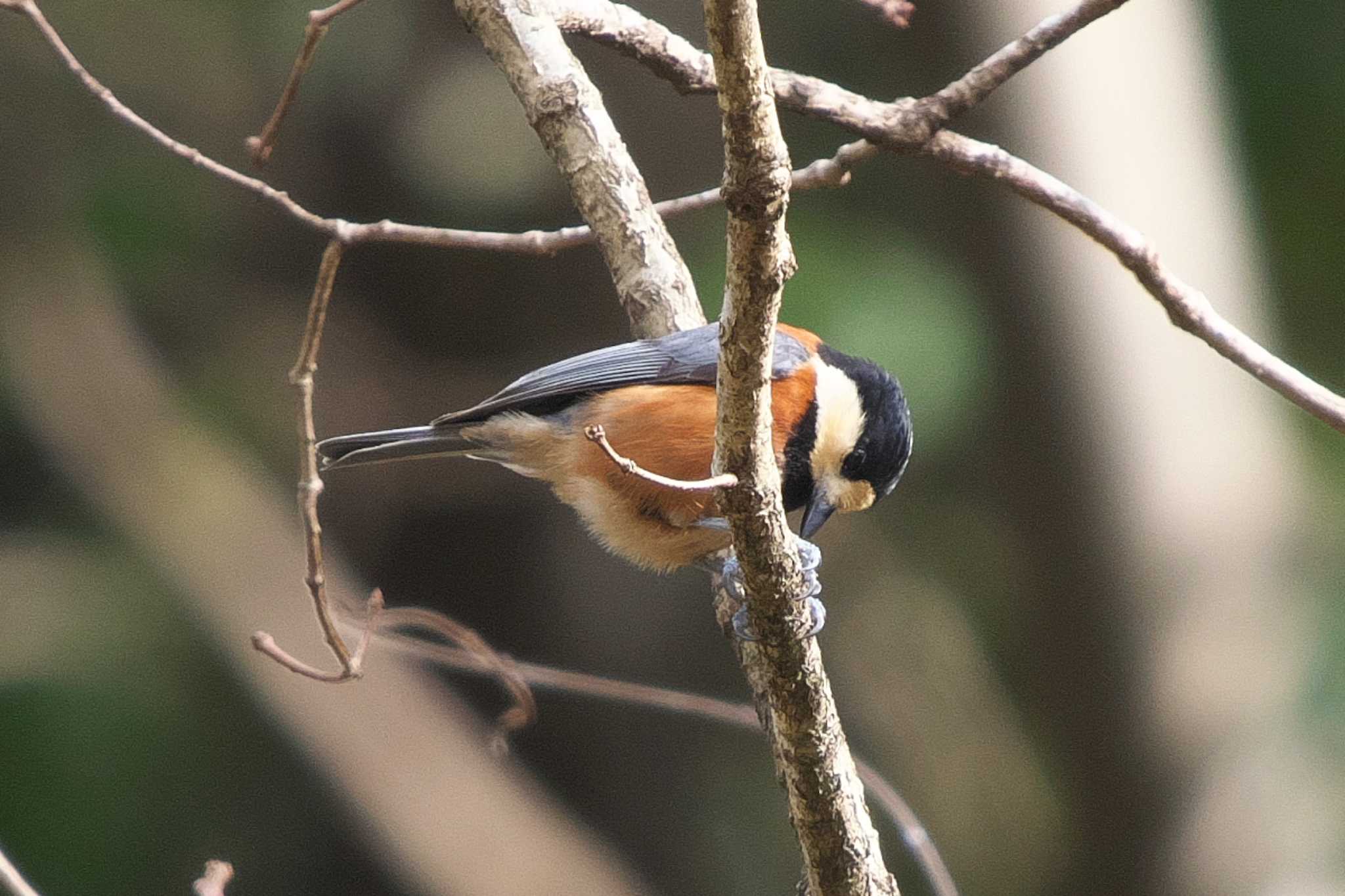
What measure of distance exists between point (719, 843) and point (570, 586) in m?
1.27

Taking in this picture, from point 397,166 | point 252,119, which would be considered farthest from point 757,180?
point 252,119

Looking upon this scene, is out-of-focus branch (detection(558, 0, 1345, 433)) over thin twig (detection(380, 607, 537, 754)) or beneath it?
over

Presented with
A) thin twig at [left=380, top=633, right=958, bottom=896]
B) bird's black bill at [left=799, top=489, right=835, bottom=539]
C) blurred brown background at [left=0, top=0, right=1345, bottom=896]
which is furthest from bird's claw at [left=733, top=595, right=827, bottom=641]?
blurred brown background at [left=0, top=0, right=1345, bottom=896]

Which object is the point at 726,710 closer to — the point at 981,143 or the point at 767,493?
the point at 981,143

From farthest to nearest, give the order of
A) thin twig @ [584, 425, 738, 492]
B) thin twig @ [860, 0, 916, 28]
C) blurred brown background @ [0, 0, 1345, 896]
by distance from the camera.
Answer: blurred brown background @ [0, 0, 1345, 896], thin twig @ [860, 0, 916, 28], thin twig @ [584, 425, 738, 492]

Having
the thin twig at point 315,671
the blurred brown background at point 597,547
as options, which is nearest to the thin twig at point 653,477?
the thin twig at point 315,671

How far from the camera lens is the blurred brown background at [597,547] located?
14.4 ft

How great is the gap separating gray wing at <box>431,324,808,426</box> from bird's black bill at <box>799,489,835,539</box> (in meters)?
0.30

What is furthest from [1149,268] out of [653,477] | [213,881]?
[213,881]

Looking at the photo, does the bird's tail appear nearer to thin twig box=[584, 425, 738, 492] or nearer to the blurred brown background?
the blurred brown background

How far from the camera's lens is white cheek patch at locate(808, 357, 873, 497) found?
314 centimetres

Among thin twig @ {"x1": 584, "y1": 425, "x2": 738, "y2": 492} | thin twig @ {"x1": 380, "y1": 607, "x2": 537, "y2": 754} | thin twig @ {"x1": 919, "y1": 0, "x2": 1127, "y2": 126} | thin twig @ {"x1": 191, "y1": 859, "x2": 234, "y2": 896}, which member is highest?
thin twig @ {"x1": 919, "y1": 0, "x2": 1127, "y2": 126}

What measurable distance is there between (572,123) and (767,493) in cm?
130

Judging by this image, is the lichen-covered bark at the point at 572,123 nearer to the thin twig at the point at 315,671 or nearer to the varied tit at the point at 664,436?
the varied tit at the point at 664,436
